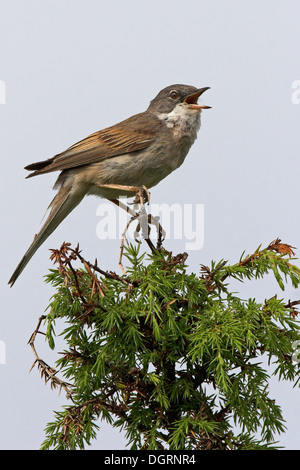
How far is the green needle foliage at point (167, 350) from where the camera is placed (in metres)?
3.36

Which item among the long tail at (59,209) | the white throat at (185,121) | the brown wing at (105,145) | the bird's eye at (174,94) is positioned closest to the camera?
the long tail at (59,209)

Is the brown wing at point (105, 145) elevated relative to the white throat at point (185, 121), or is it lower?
lower

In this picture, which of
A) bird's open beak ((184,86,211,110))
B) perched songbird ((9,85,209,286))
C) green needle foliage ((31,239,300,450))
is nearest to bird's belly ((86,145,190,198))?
perched songbird ((9,85,209,286))

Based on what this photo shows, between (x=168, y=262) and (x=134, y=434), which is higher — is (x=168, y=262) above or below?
above

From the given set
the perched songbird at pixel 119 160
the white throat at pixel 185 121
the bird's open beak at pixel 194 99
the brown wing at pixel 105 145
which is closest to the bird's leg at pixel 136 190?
the perched songbird at pixel 119 160

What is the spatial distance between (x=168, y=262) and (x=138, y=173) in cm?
219

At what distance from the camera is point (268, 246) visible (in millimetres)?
3713

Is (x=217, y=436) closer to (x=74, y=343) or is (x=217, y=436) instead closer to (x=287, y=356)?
(x=287, y=356)

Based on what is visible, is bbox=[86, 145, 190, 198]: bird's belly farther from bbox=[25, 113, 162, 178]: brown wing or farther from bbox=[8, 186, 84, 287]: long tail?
bbox=[8, 186, 84, 287]: long tail

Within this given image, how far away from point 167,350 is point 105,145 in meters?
2.79

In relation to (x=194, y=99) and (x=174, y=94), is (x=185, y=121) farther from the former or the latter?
(x=174, y=94)

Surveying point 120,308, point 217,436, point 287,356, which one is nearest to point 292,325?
point 287,356

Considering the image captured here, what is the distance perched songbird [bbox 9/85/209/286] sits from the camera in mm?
5637

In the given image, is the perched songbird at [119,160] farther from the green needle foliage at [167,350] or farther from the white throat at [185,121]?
the green needle foliage at [167,350]
